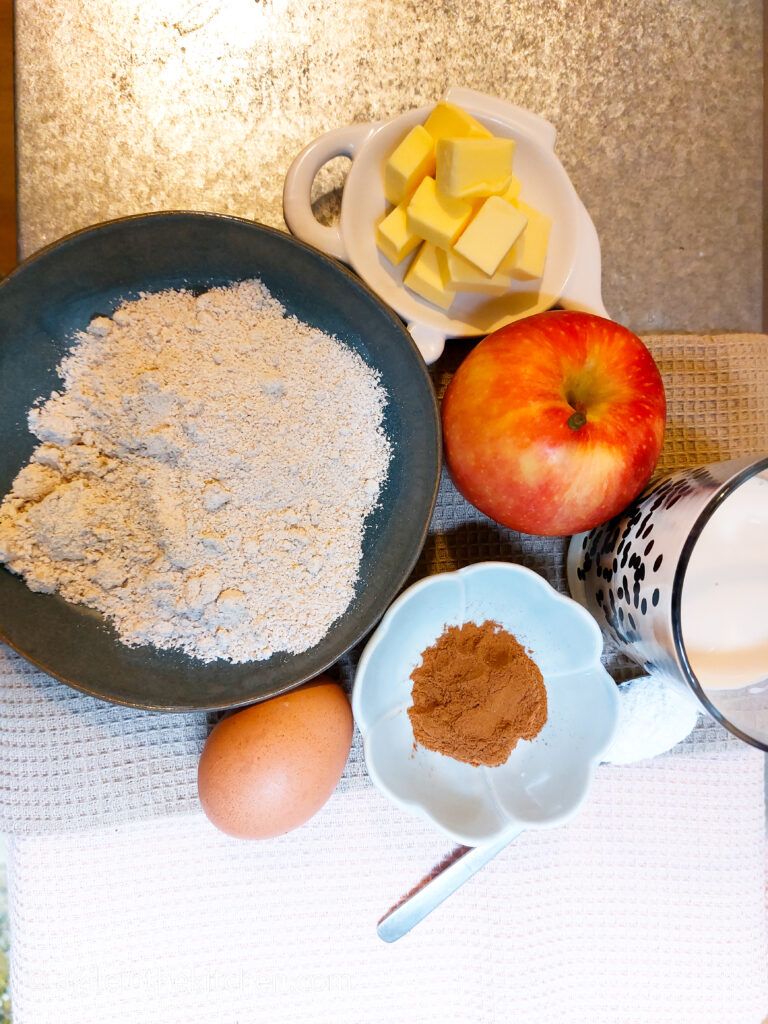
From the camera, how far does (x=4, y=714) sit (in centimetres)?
65

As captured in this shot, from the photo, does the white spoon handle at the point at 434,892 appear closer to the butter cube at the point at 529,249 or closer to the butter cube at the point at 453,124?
the butter cube at the point at 529,249

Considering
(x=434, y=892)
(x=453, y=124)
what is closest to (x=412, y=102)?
(x=453, y=124)

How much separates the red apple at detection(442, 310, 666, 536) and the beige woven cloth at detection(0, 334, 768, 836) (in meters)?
0.11

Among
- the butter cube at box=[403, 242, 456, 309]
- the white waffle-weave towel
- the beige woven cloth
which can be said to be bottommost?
the white waffle-weave towel

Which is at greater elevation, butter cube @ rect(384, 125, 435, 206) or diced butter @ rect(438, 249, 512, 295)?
butter cube @ rect(384, 125, 435, 206)

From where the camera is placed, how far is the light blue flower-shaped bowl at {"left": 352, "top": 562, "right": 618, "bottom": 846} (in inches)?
24.3

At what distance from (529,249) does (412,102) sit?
24 centimetres

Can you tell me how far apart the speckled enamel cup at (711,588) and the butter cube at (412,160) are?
36 centimetres

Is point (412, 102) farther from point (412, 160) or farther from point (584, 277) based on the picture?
point (584, 277)

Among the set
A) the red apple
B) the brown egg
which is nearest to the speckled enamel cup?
the red apple

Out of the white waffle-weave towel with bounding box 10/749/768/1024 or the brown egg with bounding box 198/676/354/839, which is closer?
the brown egg with bounding box 198/676/354/839

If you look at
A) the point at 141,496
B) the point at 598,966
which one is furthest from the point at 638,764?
the point at 141,496

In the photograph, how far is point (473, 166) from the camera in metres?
0.56

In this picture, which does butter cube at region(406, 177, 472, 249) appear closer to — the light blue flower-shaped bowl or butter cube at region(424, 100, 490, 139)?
butter cube at region(424, 100, 490, 139)
